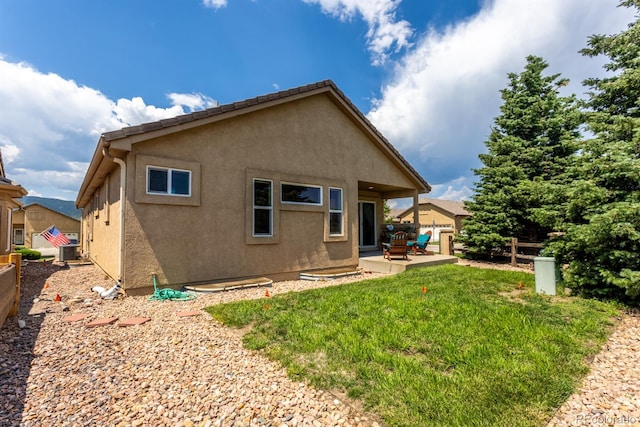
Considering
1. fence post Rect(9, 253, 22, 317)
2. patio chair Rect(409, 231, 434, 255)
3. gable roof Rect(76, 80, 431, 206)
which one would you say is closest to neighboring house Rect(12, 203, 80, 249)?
gable roof Rect(76, 80, 431, 206)

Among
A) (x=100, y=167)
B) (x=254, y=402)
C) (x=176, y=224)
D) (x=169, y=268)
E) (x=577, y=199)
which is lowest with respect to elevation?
(x=254, y=402)

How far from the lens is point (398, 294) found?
6.75 m

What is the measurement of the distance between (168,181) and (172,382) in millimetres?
5171

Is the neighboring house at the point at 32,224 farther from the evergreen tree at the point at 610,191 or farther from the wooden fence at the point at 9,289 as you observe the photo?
the evergreen tree at the point at 610,191

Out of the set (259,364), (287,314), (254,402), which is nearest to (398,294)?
(287,314)

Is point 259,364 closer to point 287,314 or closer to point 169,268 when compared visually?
point 287,314

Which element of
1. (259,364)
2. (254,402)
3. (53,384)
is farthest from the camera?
(259,364)

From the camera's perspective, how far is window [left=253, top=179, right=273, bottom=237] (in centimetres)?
849

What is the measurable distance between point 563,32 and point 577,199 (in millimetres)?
6571

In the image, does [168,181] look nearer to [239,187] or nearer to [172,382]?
[239,187]

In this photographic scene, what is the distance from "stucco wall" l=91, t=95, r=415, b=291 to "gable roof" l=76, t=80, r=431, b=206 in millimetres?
281

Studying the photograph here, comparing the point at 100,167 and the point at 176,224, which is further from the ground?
the point at 100,167

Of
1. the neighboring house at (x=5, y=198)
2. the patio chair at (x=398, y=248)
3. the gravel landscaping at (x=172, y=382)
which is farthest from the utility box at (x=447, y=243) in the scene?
the neighboring house at (x=5, y=198)

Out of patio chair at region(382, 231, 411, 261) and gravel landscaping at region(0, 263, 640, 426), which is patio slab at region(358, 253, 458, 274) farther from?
gravel landscaping at region(0, 263, 640, 426)
